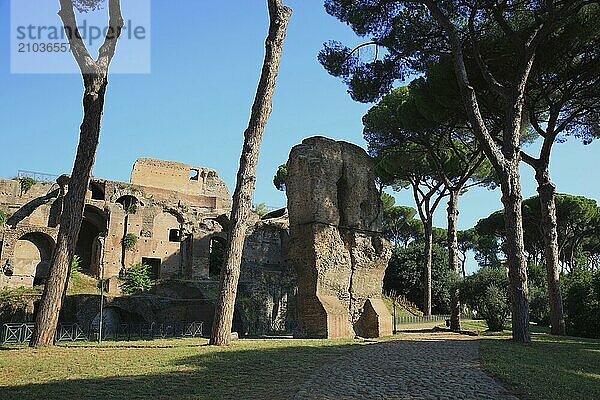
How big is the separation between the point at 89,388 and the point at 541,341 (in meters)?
10.4

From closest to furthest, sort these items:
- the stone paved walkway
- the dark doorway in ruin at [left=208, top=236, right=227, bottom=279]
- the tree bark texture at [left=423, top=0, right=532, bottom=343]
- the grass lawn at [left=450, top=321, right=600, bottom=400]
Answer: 1. the stone paved walkway
2. the grass lawn at [left=450, top=321, right=600, bottom=400]
3. the tree bark texture at [left=423, top=0, right=532, bottom=343]
4. the dark doorway in ruin at [left=208, top=236, right=227, bottom=279]

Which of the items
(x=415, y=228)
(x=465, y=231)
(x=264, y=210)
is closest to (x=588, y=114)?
(x=264, y=210)

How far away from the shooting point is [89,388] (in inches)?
225

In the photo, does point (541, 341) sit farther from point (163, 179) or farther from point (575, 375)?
point (163, 179)

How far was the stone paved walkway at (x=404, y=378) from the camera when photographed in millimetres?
5953

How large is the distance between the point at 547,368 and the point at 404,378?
8.46 ft

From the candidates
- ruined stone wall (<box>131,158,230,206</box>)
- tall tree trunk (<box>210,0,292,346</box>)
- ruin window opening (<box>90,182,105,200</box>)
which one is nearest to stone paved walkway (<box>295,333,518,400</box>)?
tall tree trunk (<box>210,0,292,346</box>)

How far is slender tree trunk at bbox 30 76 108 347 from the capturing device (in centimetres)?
981

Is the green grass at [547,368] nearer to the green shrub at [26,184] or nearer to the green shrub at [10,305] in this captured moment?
the green shrub at [10,305]

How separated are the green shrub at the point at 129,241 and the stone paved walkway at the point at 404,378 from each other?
21373mm

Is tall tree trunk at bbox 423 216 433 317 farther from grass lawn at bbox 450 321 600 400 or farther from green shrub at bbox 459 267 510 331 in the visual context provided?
grass lawn at bbox 450 321 600 400

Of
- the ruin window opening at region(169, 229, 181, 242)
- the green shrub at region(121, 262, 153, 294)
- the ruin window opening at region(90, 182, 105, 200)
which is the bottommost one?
the green shrub at region(121, 262, 153, 294)

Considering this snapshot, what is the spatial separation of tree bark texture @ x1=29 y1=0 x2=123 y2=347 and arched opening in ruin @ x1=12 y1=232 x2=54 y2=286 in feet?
58.3

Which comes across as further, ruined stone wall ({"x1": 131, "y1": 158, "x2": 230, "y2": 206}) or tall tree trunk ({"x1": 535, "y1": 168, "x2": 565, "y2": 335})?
ruined stone wall ({"x1": 131, "y1": 158, "x2": 230, "y2": 206})
